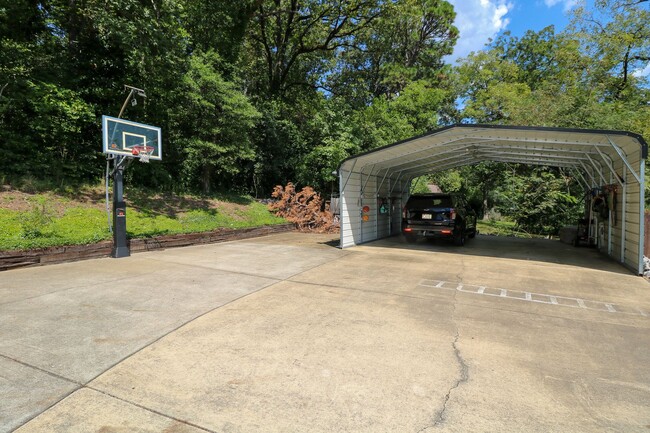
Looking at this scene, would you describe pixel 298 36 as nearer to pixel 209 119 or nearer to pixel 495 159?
pixel 209 119

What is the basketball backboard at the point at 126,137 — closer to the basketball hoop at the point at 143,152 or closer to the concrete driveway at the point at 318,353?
the basketball hoop at the point at 143,152

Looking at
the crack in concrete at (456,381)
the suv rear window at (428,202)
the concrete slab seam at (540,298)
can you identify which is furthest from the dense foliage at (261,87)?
the crack in concrete at (456,381)

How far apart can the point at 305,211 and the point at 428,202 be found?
662cm

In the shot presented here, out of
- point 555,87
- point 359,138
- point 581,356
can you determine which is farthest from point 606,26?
point 581,356

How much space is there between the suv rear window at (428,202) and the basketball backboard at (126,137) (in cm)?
788

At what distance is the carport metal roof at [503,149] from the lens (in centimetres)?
742

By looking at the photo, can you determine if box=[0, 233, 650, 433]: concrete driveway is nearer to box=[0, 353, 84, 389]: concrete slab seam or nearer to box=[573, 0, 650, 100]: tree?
box=[0, 353, 84, 389]: concrete slab seam

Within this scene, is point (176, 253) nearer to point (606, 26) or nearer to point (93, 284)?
point (93, 284)

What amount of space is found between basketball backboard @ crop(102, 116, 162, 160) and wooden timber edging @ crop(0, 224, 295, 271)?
233cm

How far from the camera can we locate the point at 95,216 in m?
9.64

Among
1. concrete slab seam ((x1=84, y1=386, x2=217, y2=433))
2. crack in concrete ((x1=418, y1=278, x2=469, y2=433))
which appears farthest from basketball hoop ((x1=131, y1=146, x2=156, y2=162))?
crack in concrete ((x1=418, y1=278, x2=469, y2=433))

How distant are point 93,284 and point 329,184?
1312cm

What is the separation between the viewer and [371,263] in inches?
317

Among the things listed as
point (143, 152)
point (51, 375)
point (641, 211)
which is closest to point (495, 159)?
point (641, 211)
